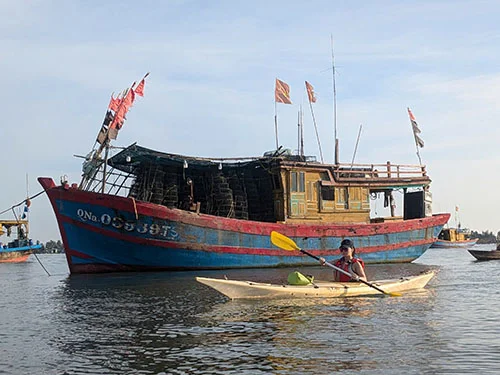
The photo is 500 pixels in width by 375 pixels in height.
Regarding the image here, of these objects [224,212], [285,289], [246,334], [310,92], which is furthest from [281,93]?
[246,334]

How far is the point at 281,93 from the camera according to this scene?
100 ft

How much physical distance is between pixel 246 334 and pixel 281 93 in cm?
2065

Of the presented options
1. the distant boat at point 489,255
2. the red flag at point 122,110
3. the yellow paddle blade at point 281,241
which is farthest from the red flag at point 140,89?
the distant boat at point 489,255

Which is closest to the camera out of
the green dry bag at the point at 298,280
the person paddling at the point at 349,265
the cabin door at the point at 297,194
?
the green dry bag at the point at 298,280

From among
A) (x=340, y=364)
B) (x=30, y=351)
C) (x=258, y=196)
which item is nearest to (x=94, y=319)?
(x=30, y=351)

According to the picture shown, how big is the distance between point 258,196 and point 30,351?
20466 millimetres

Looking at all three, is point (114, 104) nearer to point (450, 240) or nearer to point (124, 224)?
point (124, 224)

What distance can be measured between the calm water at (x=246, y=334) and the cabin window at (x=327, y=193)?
11715 millimetres

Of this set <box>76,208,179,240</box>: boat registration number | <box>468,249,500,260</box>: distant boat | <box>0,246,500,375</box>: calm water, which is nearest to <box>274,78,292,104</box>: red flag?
<box>76,208,179,240</box>: boat registration number

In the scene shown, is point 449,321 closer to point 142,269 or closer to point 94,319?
point 94,319

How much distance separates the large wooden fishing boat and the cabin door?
0.15 ft

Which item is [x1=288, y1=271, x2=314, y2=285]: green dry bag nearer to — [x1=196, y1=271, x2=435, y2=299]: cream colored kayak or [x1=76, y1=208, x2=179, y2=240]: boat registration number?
[x1=196, y1=271, x2=435, y2=299]: cream colored kayak

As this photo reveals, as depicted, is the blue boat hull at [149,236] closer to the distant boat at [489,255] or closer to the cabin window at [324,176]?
the cabin window at [324,176]

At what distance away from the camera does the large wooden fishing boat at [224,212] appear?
24.2 metres
